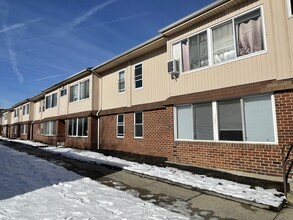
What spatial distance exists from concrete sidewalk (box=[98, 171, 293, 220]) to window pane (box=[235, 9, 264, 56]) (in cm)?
538

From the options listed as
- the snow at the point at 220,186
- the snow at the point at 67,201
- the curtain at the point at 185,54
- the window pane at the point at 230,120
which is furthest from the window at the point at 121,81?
the snow at the point at 67,201

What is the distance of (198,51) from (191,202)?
6549 millimetres

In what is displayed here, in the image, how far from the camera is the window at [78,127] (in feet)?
59.3

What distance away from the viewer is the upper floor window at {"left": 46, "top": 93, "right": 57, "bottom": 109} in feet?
79.9

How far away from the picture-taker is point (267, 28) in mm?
7414

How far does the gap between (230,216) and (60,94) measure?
70.1 ft

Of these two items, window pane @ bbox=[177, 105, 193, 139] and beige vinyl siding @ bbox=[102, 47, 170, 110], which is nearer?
window pane @ bbox=[177, 105, 193, 139]

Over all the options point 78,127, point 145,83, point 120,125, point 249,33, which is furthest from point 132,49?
point 78,127

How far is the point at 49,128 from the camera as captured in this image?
82.4 ft

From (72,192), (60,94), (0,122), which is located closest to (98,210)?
(72,192)

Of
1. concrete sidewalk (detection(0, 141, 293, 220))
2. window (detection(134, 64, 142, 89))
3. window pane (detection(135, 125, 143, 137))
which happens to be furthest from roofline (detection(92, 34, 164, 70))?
concrete sidewalk (detection(0, 141, 293, 220))

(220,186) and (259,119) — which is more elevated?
(259,119)

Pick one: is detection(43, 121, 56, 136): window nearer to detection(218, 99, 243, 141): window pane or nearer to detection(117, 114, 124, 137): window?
detection(117, 114, 124, 137): window

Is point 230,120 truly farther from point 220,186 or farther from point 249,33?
point 249,33
